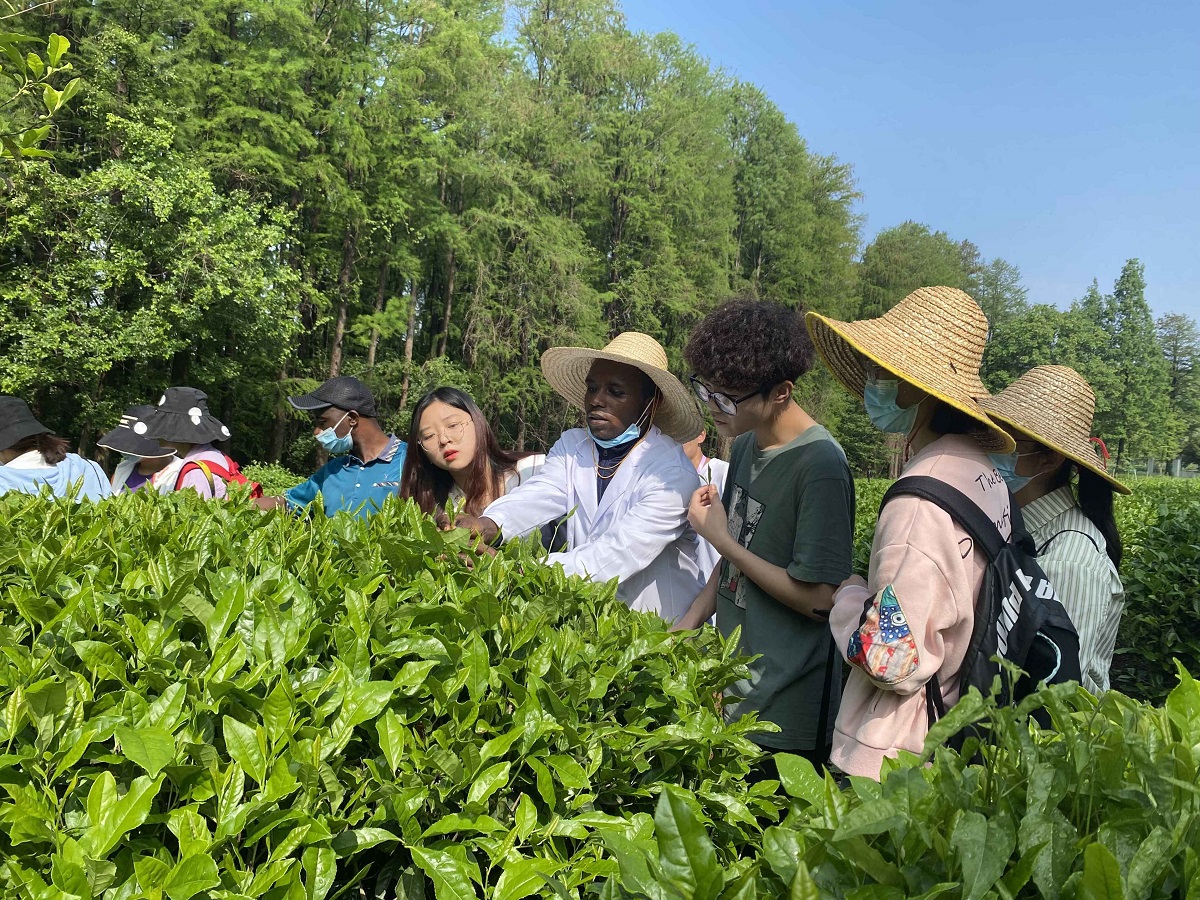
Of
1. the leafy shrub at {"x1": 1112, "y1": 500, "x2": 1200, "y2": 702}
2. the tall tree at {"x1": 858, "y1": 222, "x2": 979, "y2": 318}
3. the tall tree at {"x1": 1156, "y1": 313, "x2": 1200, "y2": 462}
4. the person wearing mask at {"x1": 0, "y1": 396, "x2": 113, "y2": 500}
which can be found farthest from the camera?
the tall tree at {"x1": 1156, "y1": 313, "x2": 1200, "y2": 462}

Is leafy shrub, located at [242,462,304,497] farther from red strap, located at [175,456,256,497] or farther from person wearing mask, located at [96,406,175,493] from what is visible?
red strap, located at [175,456,256,497]

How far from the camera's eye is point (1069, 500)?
297cm

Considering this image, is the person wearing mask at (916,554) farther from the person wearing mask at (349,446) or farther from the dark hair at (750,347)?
the person wearing mask at (349,446)

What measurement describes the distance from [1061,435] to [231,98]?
79.8 ft

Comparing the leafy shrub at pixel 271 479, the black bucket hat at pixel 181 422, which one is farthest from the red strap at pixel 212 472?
the leafy shrub at pixel 271 479

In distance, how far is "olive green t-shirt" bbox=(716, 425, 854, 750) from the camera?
8.98 ft

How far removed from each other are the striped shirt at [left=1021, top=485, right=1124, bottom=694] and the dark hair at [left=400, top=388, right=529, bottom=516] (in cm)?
233

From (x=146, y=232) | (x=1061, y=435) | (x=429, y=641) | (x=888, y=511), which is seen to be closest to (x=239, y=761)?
(x=429, y=641)

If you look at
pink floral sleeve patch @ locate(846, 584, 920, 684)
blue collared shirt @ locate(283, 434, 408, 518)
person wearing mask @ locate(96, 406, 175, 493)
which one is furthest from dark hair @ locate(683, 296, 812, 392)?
person wearing mask @ locate(96, 406, 175, 493)

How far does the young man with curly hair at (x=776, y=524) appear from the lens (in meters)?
2.75

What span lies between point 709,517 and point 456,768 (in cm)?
165

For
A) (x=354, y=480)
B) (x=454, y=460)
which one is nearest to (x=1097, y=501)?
(x=454, y=460)

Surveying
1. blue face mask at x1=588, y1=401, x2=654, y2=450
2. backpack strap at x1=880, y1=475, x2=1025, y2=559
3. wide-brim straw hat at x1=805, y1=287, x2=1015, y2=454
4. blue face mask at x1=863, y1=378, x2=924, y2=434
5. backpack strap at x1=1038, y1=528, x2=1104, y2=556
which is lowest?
blue face mask at x1=588, y1=401, x2=654, y2=450

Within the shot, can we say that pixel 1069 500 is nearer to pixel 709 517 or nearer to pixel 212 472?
pixel 709 517
